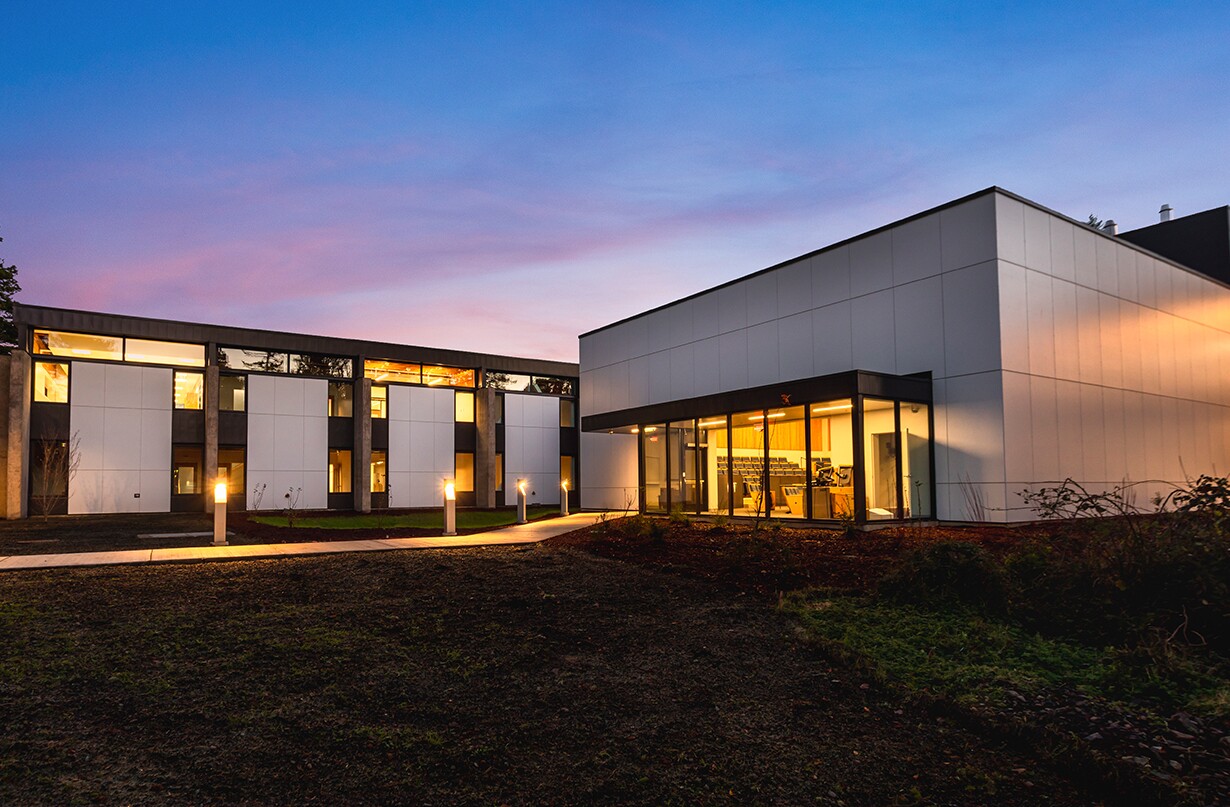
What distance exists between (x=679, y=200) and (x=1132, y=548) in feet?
→ 50.3

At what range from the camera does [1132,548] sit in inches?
223

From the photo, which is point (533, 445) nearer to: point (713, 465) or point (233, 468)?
point (233, 468)

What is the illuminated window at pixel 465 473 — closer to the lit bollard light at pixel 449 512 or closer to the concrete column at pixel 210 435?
the concrete column at pixel 210 435

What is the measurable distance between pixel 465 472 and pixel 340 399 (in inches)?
258

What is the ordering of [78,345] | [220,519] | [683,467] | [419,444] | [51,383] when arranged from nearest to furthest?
1. [220,519]
2. [683,467]
3. [51,383]
4. [78,345]
5. [419,444]

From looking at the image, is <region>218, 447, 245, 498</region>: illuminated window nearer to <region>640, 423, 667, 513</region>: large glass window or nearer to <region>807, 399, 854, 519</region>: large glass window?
<region>640, 423, 667, 513</region>: large glass window

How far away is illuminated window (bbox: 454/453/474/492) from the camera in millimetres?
32625

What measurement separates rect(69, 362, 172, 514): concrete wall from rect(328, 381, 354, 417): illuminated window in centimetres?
570

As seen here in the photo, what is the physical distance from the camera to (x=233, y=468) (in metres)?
27.1

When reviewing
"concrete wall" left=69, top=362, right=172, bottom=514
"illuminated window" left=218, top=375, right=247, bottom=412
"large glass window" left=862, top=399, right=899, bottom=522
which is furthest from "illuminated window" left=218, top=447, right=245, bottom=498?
"large glass window" left=862, top=399, right=899, bottom=522

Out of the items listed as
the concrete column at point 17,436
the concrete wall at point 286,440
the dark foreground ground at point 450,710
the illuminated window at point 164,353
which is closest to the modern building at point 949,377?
the dark foreground ground at point 450,710

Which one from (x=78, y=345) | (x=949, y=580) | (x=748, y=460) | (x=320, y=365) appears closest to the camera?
(x=949, y=580)

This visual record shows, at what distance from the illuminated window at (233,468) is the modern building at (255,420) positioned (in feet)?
0.16

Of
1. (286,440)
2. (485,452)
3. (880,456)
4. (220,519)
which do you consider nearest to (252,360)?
(286,440)
